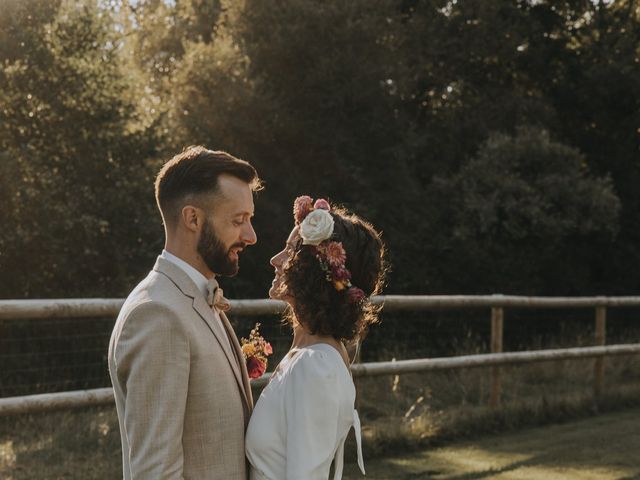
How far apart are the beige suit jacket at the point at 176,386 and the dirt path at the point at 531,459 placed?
4482mm

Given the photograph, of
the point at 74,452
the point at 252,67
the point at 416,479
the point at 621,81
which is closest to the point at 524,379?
the point at 416,479

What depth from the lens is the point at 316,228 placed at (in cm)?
324

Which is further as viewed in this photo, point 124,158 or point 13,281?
point 124,158

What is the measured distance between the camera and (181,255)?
121 inches

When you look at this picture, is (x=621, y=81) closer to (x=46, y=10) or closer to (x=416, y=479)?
(x=46, y=10)

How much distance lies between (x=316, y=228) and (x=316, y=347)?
390mm

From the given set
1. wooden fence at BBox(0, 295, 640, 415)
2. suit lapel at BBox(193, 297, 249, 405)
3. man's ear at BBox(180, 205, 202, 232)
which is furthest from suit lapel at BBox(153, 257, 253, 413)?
wooden fence at BBox(0, 295, 640, 415)

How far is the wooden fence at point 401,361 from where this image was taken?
576cm

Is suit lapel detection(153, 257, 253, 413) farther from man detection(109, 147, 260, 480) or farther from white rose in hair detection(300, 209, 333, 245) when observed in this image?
white rose in hair detection(300, 209, 333, 245)

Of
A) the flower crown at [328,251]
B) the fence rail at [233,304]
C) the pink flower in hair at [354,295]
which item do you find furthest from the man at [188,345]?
the fence rail at [233,304]

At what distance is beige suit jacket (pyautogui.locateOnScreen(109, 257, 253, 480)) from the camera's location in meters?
2.75

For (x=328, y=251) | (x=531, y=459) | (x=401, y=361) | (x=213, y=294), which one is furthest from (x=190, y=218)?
(x=531, y=459)

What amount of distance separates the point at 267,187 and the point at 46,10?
483 centimetres

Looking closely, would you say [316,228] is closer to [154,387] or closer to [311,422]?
[311,422]
